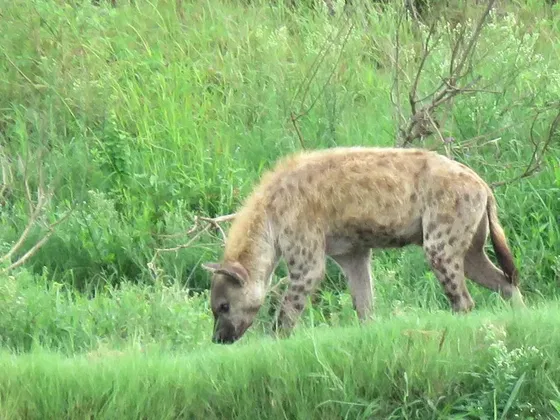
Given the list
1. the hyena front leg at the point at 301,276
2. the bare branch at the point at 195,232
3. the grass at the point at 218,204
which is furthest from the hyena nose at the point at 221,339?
the bare branch at the point at 195,232

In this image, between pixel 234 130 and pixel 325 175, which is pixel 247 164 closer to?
pixel 234 130

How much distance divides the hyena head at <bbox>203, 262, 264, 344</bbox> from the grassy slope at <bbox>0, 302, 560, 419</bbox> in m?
1.19

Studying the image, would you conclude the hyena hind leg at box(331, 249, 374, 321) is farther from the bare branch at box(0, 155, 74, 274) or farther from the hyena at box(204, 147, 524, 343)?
the bare branch at box(0, 155, 74, 274)

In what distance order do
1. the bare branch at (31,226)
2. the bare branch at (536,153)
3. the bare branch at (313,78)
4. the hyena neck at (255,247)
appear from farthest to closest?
the bare branch at (313,78)
the bare branch at (536,153)
the bare branch at (31,226)
the hyena neck at (255,247)

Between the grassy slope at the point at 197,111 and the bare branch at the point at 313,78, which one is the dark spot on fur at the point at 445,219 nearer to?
the grassy slope at the point at 197,111

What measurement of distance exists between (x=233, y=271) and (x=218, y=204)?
1.78 meters

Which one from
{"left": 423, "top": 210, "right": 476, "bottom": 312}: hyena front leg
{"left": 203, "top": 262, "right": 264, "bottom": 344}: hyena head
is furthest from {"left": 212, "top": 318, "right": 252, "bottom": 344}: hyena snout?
{"left": 423, "top": 210, "right": 476, "bottom": 312}: hyena front leg

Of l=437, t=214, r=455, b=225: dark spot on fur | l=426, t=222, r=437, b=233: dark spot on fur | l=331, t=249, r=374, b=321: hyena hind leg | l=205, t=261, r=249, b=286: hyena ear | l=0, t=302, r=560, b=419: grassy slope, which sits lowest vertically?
l=331, t=249, r=374, b=321: hyena hind leg

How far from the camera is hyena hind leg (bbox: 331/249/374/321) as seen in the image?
281 inches

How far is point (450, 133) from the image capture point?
874cm

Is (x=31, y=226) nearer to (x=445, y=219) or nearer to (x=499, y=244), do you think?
(x=445, y=219)

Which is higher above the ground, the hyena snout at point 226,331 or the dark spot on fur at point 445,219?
the dark spot on fur at point 445,219

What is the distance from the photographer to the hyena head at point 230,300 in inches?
269

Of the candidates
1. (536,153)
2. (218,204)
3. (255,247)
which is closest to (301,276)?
(255,247)
